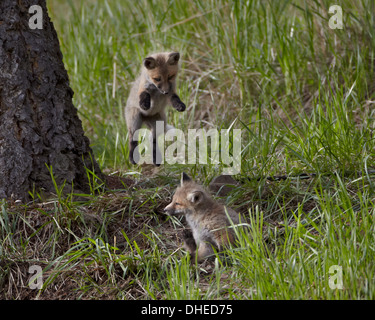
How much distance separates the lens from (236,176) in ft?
16.7

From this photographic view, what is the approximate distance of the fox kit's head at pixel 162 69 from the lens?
5.98m

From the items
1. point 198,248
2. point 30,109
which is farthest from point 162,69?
point 198,248

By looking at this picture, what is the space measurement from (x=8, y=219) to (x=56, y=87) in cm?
→ 122

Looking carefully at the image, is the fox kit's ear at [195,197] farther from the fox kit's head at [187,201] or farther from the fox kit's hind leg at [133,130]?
the fox kit's hind leg at [133,130]

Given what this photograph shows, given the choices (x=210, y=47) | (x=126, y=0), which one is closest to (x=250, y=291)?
(x=210, y=47)

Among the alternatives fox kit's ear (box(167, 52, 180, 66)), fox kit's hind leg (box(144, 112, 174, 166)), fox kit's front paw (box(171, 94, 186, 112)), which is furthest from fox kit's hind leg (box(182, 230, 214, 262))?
fox kit's ear (box(167, 52, 180, 66))

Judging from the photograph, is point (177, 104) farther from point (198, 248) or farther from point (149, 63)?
point (198, 248)

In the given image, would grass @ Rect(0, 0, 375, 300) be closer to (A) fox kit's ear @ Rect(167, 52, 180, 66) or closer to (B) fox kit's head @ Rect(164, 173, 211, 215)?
(B) fox kit's head @ Rect(164, 173, 211, 215)

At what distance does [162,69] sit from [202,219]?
87.5 inches

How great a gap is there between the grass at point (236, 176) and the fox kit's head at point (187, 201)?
27 centimetres

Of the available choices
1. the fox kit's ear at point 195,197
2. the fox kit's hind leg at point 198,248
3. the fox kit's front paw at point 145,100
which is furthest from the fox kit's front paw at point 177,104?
the fox kit's hind leg at point 198,248

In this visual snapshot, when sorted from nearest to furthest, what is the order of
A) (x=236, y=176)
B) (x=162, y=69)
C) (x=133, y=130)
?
(x=236, y=176)
(x=162, y=69)
(x=133, y=130)

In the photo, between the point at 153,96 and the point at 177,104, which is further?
the point at 153,96

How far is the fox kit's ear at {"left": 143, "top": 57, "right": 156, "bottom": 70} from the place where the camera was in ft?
19.6
